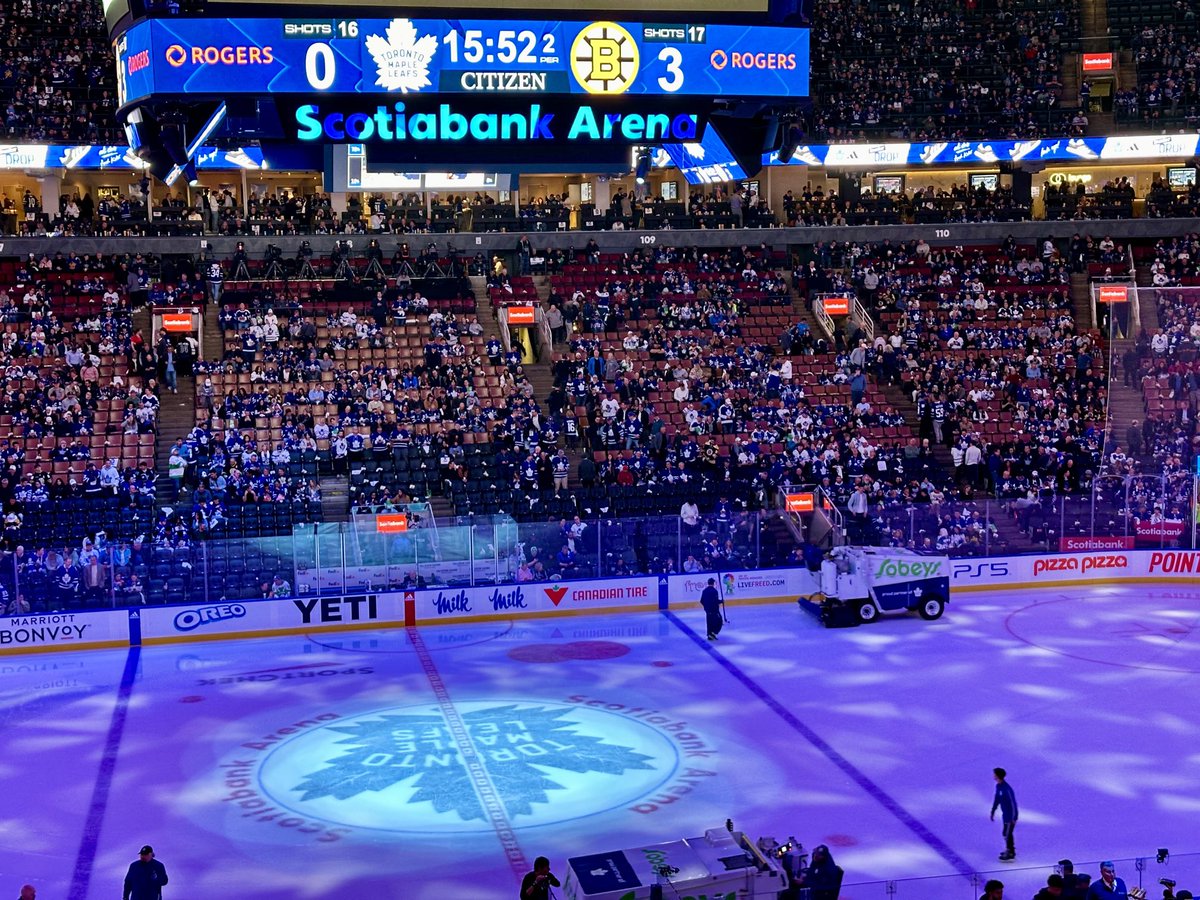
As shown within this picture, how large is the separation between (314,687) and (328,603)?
14.5 ft

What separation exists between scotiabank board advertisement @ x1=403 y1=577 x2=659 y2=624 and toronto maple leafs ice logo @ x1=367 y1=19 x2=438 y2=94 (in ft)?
61.1

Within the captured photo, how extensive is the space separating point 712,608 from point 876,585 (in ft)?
12.3

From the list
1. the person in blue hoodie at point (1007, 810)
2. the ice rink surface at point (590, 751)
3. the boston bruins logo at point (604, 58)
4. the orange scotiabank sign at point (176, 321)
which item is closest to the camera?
the boston bruins logo at point (604, 58)

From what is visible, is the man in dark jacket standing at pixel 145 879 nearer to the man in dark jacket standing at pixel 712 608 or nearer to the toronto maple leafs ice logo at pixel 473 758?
the toronto maple leafs ice logo at pixel 473 758

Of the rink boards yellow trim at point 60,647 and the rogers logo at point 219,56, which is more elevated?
the rogers logo at point 219,56

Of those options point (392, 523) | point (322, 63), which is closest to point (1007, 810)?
point (322, 63)

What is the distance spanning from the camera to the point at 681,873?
12836 millimetres

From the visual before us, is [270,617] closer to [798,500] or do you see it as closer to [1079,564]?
[798,500]

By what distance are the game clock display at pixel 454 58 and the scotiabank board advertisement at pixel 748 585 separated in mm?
19018

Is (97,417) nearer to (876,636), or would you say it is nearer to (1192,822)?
(876,636)

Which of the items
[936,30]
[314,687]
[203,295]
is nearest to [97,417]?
[203,295]

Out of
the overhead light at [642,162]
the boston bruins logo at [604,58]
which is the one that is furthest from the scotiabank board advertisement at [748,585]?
the boston bruins logo at [604,58]

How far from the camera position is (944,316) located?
1563 inches

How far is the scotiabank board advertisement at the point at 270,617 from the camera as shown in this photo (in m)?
27.3
